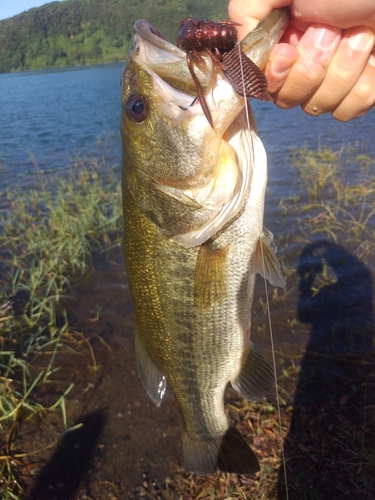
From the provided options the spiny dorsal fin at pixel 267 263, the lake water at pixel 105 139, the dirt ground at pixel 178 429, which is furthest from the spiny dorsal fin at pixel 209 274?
the lake water at pixel 105 139

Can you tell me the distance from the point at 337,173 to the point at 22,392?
7.43m

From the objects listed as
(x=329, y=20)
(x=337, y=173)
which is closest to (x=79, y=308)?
(x=329, y=20)

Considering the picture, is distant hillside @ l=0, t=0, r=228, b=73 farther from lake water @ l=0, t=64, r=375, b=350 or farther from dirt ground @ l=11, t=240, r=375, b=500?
dirt ground @ l=11, t=240, r=375, b=500

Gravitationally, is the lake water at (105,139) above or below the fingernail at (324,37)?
below

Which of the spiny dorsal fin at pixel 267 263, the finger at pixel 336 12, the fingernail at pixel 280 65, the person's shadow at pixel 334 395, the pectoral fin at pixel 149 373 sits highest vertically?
the finger at pixel 336 12

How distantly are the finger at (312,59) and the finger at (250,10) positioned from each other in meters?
0.18

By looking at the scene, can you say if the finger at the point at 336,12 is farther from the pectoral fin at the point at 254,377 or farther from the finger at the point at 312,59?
the pectoral fin at the point at 254,377

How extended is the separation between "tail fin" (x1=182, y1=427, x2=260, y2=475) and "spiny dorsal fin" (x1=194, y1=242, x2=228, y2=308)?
3.30 feet

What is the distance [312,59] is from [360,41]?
0.71ft

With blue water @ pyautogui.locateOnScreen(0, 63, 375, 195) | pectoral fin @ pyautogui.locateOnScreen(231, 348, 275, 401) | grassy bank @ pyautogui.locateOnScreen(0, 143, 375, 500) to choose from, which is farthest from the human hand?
blue water @ pyautogui.locateOnScreen(0, 63, 375, 195)

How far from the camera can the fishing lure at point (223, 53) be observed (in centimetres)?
141

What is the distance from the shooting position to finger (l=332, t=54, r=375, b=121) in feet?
6.15

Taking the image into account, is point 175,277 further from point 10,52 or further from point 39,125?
point 10,52

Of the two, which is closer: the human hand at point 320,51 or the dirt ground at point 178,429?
the human hand at point 320,51
